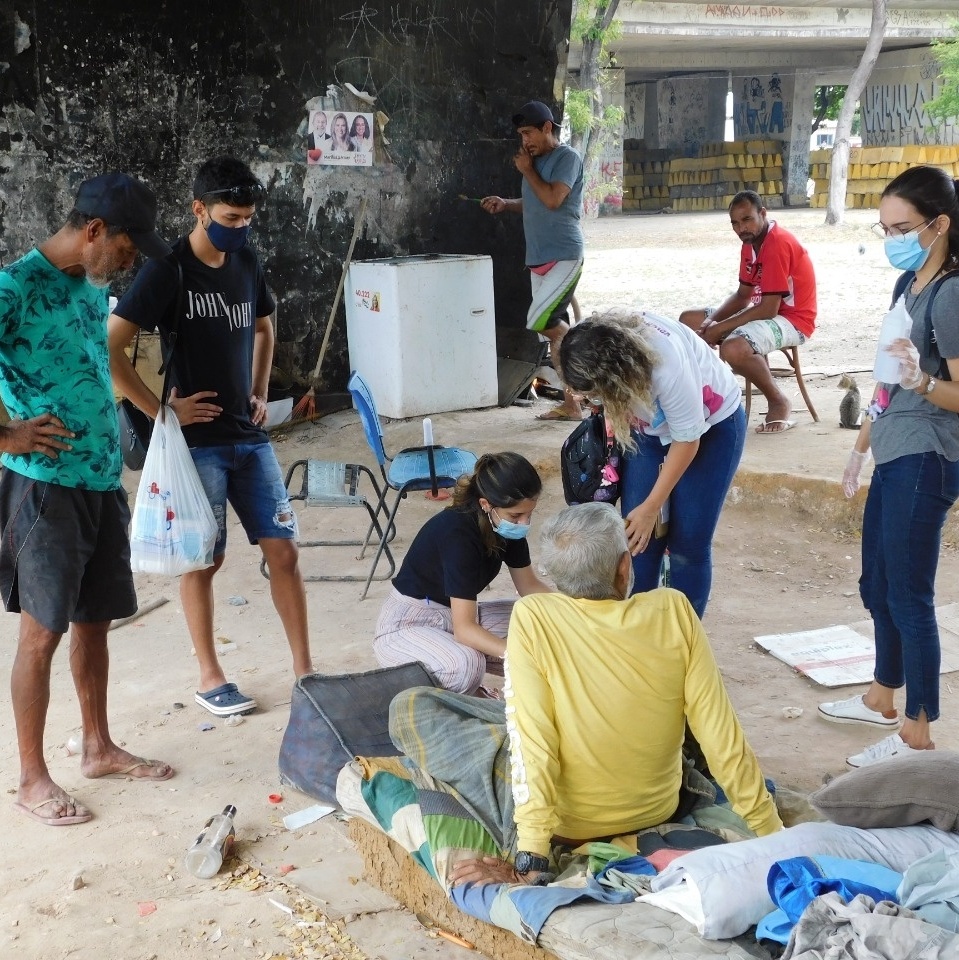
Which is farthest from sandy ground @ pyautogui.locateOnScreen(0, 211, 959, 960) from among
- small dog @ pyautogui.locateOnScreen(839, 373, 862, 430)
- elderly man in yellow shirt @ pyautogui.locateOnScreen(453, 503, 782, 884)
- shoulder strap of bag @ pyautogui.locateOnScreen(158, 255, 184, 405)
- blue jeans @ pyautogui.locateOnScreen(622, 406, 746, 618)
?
shoulder strap of bag @ pyautogui.locateOnScreen(158, 255, 184, 405)

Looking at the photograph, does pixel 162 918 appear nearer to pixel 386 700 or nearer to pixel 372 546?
pixel 386 700

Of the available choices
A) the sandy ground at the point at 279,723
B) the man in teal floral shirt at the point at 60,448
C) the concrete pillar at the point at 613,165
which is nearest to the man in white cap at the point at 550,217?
the sandy ground at the point at 279,723

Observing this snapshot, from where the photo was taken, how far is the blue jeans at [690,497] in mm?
3854

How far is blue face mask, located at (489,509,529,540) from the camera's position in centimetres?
349

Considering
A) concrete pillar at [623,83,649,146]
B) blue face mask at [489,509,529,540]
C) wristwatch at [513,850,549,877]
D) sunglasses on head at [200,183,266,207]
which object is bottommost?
wristwatch at [513,850,549,877]

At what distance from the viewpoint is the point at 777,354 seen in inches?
410

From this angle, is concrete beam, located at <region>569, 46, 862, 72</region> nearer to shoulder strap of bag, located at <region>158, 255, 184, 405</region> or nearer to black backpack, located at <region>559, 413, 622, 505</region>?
black backpack, located at <region>559, 413, 622, 505</region>

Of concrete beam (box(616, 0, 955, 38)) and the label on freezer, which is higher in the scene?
concrete beam (box(616, 0, 955, 38))

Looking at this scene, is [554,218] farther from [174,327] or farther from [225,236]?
[174,327]

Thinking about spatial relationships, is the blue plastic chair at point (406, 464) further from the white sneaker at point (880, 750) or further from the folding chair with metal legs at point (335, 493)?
the white sneaker at point (880, 750)

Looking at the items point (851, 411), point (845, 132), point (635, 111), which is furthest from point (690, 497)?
point (635, 111)

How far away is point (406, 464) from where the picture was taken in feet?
18.3

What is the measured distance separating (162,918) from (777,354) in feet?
28.2

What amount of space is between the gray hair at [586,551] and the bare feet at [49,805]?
1770 mm
